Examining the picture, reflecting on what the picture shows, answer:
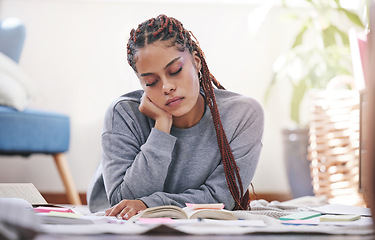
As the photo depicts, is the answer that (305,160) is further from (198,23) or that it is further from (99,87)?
(99,87)

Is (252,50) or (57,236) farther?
(252,50)

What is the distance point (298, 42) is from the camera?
2465 millimetres

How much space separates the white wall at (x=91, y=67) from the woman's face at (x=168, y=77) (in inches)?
55.1

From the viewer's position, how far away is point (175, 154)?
1313 millimetres

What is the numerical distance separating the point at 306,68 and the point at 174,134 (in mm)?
1432

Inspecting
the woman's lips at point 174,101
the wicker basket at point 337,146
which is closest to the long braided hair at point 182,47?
the woman's lips at point 174,101

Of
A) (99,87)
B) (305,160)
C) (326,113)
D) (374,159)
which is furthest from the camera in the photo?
(99,87)

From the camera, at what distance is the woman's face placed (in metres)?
A: 1.17

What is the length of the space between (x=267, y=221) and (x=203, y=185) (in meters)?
0.34

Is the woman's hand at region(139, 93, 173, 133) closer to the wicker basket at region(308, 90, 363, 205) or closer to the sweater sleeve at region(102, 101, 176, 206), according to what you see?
the sweater sleeve at region(102, 101, 176, 206)

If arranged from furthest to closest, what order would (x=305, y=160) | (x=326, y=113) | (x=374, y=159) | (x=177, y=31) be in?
(x=305, y=160)
(x=326, y=113)
(x=177, y=31)
(x=374, y=159)

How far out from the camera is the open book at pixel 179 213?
3.16 feet

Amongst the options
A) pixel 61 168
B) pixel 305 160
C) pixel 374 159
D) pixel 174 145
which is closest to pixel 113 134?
pixel 174 145

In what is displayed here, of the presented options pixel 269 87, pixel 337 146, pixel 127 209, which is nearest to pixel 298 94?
pixel 269 87
